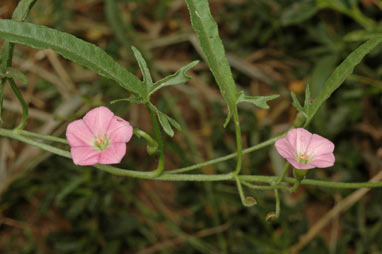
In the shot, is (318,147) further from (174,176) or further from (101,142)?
(101,142)

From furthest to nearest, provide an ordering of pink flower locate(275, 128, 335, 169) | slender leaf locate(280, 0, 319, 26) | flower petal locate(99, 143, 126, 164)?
slender leaf locate(280, 0, 319, 26)
pink flower locate(275, 128, 335, 169)
flower petal locate(99, 143, 126, 164)

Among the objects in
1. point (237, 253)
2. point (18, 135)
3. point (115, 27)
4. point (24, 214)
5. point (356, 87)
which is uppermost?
point (115, 27)

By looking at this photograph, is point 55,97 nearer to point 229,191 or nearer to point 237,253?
point 229,191

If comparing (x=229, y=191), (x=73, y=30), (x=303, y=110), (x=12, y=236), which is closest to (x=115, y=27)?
(x=73, y=30)

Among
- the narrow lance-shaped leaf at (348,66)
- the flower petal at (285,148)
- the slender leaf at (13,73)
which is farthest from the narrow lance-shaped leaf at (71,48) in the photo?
the narrow lance-shaped leaf at (348,66)

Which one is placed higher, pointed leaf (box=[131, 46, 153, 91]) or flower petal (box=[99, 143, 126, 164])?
pointed leaf (box=[131, 46, 153, 91])

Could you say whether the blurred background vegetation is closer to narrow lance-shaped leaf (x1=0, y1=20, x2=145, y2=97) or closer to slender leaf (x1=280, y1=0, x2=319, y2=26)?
slender leaf (x1=280, y1=0, x2=319, y2=26)

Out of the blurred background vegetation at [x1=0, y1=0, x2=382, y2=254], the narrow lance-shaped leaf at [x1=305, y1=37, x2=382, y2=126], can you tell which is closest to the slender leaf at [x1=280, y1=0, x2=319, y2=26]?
the blurred background vegetation at [x1=0, y1=0, x2=382, y2=254]
